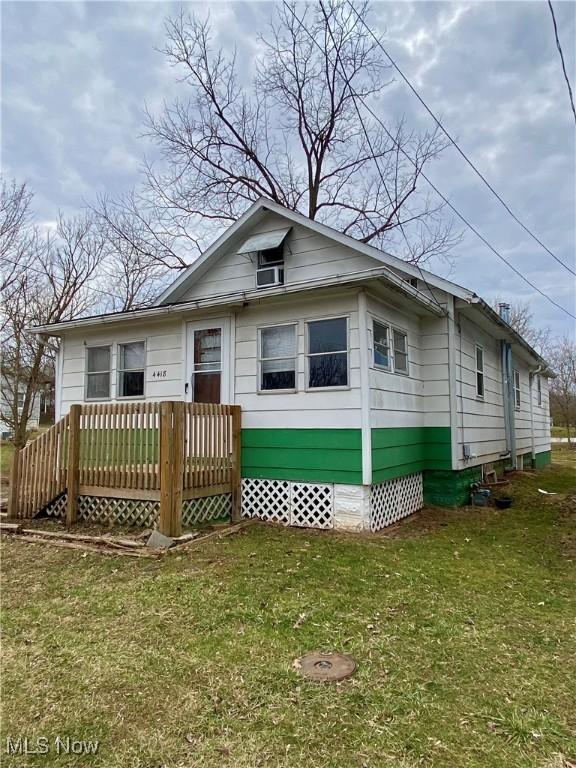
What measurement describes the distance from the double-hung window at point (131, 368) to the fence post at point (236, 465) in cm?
245

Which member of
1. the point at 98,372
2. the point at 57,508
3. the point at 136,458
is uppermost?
the point at 98,372

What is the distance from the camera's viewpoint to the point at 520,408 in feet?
48.7

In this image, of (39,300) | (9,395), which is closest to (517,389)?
(39,300)

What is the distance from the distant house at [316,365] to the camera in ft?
23.0

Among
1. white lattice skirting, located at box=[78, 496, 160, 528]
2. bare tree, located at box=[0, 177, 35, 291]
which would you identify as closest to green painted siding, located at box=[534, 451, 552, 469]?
white lattice skirting, located at box=[78, 496, 160, 528]

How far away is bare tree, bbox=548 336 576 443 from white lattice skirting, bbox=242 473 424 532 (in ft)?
94.7

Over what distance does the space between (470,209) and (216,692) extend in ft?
38.5

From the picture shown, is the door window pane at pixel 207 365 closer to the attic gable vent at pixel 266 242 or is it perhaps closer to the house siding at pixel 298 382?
the house siding at pixel 298 382

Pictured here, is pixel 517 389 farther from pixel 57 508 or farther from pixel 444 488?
pixel 57 508

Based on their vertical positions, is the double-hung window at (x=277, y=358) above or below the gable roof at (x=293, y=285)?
below

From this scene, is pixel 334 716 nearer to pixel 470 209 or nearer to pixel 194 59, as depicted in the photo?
pixel 470 209

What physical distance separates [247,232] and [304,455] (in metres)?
4.59

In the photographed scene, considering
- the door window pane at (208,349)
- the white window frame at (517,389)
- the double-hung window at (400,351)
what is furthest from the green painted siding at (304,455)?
the white window frame at (517,389)

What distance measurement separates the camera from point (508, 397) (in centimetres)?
1254
